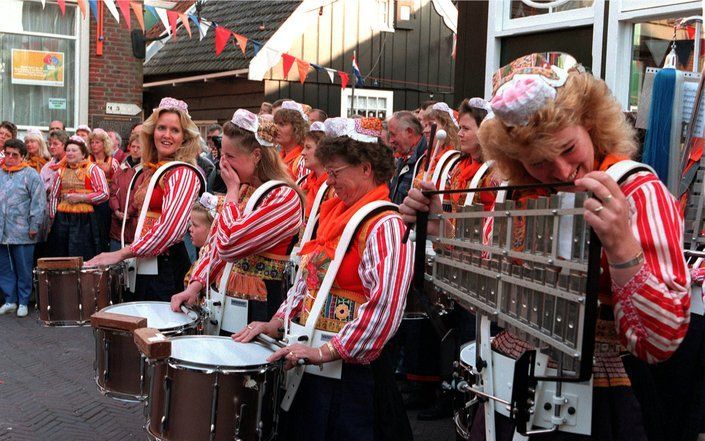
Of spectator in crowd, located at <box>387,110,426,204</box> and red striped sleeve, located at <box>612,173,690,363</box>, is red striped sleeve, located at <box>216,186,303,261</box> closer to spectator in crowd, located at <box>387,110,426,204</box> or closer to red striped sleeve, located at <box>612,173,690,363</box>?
Result: red striped sleeve, located at <box>612,173,690,363</box>

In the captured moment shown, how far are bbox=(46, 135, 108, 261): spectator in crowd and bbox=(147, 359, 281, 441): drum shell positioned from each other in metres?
6.98

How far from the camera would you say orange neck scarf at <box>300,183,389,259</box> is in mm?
3367

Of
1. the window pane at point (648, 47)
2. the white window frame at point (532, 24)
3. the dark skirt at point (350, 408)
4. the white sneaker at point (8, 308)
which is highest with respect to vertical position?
the white window frame at point (532, 24)

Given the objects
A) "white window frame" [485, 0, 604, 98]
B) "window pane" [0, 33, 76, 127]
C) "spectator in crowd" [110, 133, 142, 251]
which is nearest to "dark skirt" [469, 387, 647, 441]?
"white window frame" [485, 0, 604, 98]

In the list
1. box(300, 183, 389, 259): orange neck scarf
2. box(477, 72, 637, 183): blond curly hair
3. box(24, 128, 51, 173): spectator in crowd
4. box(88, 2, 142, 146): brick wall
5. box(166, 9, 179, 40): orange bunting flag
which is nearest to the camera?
box(477, 72, 637, 183): blond curly hair

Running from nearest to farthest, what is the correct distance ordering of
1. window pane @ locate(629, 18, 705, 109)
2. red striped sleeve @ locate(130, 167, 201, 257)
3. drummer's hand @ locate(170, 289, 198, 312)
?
drummer's hand @ locate(170, 289, 198, 312) → red striped sleeve @ locate(130, 167, 201, 257) → window pane @ locate(629, 18, 705, 109)

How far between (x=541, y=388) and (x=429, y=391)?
4034 mm

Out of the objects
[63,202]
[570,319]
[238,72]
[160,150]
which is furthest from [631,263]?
[238,72]

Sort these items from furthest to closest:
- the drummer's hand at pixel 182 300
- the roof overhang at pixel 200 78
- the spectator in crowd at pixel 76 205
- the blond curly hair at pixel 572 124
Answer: the roof overhang at pixel 200 78 < the spectator in crowd at pixel 76 205 < the drummer's hand at pixel 182 300 < the blond curly hair at pixel 572 124

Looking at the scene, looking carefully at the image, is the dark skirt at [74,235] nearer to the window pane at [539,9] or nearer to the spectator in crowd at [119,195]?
the spectator in crowd at [119,195]

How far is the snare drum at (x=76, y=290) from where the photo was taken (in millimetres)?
5107

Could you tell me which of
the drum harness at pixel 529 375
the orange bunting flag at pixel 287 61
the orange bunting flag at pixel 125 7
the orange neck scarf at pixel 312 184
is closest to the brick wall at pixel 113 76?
the orange bunting flag at pixel 125 7

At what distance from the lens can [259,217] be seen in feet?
13.5

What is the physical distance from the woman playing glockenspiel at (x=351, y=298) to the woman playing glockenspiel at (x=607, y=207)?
0.79 meters
